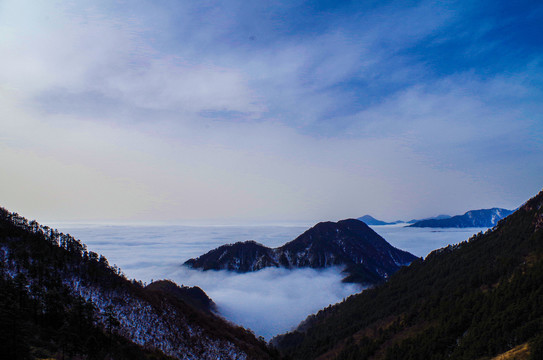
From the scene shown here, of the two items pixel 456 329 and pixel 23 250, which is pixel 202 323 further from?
pixel 456 329

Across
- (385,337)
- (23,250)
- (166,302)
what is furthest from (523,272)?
(23,250)

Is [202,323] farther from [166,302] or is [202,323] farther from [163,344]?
[163,344]

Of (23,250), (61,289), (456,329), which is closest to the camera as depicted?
(61,289)

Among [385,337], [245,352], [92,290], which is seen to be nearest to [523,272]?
[385,337]

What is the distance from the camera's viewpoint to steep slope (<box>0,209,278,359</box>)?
3147 inches

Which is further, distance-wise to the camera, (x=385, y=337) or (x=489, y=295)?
(x=385, y=337)

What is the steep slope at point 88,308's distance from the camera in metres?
79.9

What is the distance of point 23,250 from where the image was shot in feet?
418

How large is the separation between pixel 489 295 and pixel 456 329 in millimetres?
30429

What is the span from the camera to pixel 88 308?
87.2 metres

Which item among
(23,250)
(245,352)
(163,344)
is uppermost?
(23,250)

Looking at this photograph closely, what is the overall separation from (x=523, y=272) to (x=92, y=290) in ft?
809

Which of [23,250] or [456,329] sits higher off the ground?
[23,250]

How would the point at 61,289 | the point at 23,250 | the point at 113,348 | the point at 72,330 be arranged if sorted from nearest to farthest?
the point at 72,330, the point at 113,348, the point at 61,289, the point at 23,250
